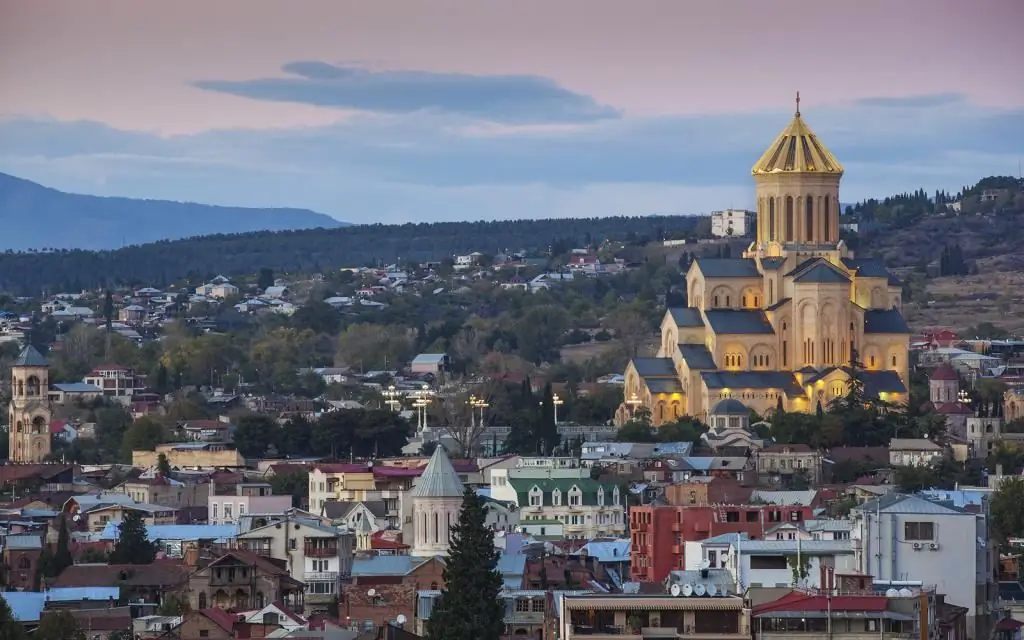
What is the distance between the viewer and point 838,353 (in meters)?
136

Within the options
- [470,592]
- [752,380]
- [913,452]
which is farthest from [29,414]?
[470,592]

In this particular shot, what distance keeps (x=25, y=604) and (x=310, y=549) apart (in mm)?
7350

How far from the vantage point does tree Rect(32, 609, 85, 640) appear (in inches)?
2648

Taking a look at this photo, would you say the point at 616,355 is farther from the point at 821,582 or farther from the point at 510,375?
the point at 821,582

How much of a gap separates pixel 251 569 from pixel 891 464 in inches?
1728

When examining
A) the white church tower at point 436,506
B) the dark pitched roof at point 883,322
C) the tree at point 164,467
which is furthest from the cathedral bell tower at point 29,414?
the white church tower at point 436,506

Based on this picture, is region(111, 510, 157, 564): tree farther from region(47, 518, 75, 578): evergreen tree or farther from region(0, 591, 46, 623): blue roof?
region(0, 591, 46, 623): blue roof

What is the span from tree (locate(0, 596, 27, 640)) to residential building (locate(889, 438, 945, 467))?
50.3 meters

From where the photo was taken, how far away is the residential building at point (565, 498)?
104 metres

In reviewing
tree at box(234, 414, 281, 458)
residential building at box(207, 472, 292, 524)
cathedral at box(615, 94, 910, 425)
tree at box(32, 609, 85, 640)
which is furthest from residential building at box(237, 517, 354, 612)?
cathedral at box(615, 94, 910, 425)

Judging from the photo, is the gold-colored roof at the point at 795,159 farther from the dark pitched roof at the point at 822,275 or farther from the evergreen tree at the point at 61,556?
the evergreen tree at the point at 61,556

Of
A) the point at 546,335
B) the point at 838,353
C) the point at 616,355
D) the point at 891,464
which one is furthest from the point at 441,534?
the point at 546,335

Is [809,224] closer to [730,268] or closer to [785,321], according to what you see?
[730,268]

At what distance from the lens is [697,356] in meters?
136
